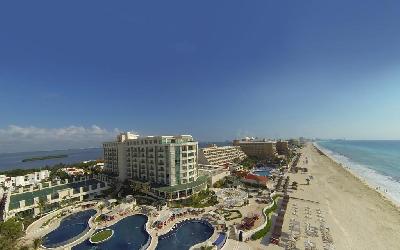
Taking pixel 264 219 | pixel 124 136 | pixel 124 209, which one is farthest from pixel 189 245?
pixel 124 136

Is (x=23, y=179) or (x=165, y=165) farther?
(x=23, y=179)

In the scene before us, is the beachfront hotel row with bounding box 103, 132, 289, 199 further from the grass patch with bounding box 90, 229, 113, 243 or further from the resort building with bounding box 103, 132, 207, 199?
the grass patch with bounding box 90, 229, 113, 243

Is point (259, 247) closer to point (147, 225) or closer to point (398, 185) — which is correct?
point (147, 225)

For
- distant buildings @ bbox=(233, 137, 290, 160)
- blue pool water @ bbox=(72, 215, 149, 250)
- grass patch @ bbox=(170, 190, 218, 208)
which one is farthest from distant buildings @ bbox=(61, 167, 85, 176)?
distant buildings @ bbox=(233, 137, 290, 160)

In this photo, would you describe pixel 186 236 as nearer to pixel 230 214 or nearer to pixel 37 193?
pixel 230 214

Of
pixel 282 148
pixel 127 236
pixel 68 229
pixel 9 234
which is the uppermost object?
pixel 282 148

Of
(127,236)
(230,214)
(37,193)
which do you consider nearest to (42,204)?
(37,193)
